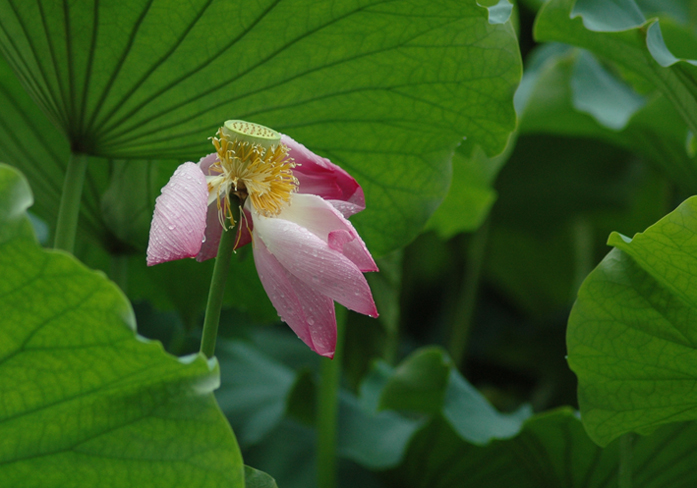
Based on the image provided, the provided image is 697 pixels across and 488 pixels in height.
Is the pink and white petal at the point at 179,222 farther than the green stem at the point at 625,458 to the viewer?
No

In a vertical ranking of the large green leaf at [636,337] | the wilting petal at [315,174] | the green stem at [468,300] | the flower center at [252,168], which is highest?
the flower center at [252,168]

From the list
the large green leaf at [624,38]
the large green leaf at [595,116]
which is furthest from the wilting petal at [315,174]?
the large green leaf at [595,116]

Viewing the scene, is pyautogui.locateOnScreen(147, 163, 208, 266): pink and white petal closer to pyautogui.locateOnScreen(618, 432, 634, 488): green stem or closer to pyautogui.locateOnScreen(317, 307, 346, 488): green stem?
pyautogui.locateOnScreen(618, 432, 634, 488): green stem

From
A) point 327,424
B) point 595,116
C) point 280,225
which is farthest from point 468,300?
point 280,225

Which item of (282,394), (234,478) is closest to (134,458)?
(234,478)

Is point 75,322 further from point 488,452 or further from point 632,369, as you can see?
point 488,452

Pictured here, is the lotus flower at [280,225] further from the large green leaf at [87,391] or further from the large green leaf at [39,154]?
the large green leaf at [39,154]
